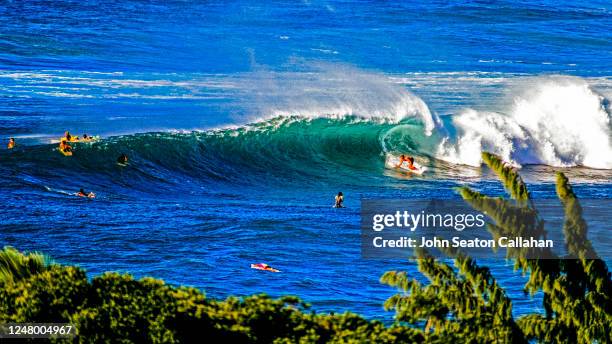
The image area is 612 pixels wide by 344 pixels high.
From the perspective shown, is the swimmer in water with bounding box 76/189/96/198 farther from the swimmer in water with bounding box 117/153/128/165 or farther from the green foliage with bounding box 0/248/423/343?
the green foliage with bounding box 0/248/423/343

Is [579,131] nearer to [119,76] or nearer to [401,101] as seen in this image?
[401,101]

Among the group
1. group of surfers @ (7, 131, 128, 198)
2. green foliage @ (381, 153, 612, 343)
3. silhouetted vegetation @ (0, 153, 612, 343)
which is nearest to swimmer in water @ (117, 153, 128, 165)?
group of surfers @ (7, 131, 128, 198)

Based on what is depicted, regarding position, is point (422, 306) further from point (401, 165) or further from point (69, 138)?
point (69, 138)

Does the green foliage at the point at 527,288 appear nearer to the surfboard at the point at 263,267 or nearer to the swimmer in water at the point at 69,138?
the surfboard at the point at 263,267

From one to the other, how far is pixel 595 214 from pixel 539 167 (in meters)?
9.45

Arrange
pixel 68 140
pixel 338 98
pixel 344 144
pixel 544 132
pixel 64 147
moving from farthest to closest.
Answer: pixel 338 98 → pixel 544 132 → pixel 344 144 → pixel 68 140 → pixel 64 147

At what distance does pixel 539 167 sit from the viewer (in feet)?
122

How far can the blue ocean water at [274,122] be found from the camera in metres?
24.0

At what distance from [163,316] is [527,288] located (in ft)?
11.8

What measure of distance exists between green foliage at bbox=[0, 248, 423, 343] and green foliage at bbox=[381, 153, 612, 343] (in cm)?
52

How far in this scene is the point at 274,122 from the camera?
135 ft

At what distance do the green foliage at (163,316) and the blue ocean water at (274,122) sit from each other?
7214 mm

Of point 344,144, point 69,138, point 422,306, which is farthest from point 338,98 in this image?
point 422,306

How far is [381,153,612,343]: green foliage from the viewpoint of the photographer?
41.0 feet
